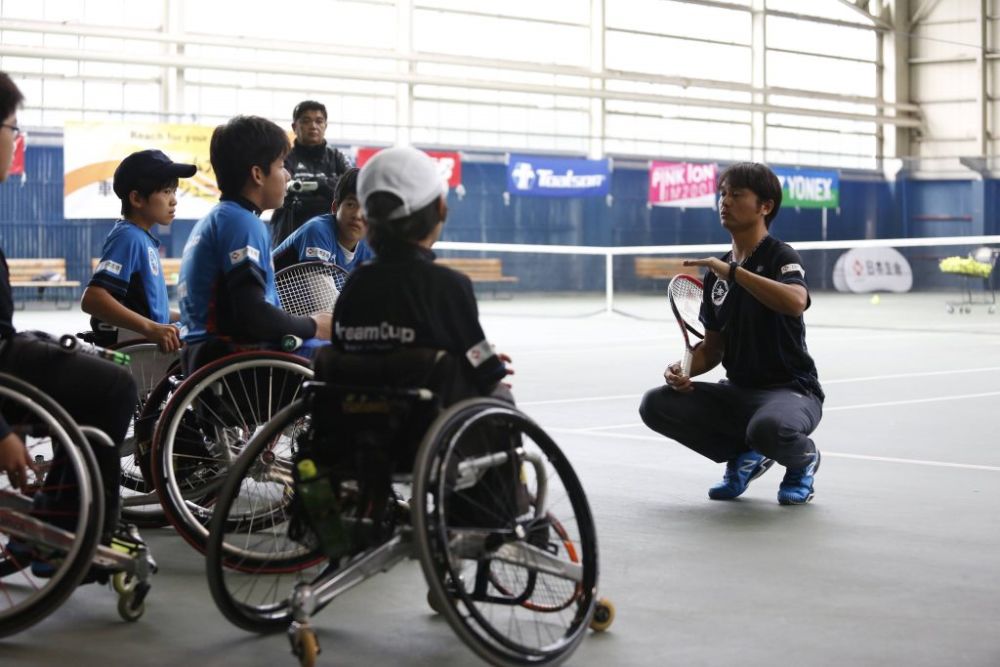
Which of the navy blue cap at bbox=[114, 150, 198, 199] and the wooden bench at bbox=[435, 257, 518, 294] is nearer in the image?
the navy blue cap at bbox=[114, 150, 198, 199]

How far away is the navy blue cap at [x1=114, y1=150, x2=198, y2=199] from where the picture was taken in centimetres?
492

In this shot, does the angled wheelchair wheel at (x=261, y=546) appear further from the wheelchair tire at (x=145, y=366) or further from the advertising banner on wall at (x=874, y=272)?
the advertising banner on wall at (x=874, y=272)

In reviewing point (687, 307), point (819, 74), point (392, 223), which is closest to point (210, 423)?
point (392, 223)

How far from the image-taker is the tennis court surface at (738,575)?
325 centimetres

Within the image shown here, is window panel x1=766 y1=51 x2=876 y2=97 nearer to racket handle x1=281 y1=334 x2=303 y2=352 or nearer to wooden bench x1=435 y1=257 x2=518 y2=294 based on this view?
wooden bench x1=435 y1=257 x2=518 y2=294

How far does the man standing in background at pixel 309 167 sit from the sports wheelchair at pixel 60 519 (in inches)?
173

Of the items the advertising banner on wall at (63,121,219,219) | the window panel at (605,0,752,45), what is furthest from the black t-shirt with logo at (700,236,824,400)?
the window panel at (605,0,752,45)

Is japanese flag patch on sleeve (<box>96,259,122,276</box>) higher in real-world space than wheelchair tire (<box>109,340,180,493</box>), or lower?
higher

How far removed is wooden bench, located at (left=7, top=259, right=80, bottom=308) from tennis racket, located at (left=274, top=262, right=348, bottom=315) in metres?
18.9

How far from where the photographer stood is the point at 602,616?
133 inches

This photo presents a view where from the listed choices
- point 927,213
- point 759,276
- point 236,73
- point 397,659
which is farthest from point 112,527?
A: point 927,213

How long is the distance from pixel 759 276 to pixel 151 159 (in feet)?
7.35

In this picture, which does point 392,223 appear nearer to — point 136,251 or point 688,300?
point 136,251

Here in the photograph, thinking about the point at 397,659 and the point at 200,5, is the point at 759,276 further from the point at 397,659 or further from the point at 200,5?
the point at 200,5
